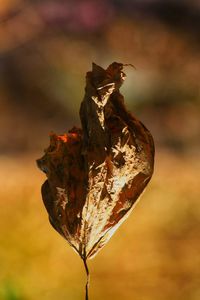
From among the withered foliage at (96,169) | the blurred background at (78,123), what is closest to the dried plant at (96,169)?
the withered foliage at (96,169)

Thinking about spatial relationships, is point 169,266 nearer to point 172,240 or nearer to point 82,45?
point 172,240

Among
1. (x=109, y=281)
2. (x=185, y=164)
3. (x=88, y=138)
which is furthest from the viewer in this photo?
(x=109, y=281)

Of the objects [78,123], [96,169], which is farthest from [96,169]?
[78,123]

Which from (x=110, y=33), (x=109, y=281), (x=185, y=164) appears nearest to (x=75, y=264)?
(x=109, y=281)

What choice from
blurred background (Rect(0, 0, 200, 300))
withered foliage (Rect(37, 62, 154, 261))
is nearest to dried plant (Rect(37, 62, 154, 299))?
withered foliage (Rect(37, 62, 154, 261))

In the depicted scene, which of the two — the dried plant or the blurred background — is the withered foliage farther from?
the blurred background

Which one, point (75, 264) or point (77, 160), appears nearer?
point (77, 160)
